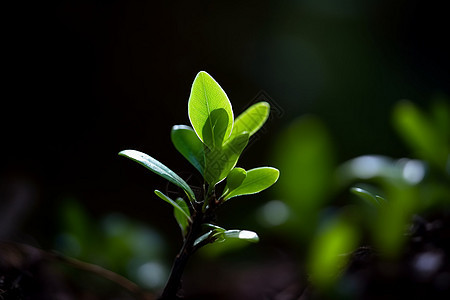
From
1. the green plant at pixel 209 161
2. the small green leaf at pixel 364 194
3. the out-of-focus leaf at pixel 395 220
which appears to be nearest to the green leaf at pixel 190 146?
the green plant at pixel 209 161

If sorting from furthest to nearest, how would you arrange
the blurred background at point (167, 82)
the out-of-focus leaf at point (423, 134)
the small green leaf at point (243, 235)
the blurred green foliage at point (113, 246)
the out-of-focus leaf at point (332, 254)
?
1. the blurred background at point (167, 82)
2. the blurred green foliage at point (113, 246)
3. the out-of-focus leaf at point (423, 134)
4. the out-of-focus leaf at point (332, 254)
5. the small green leaf at point (243, 235)

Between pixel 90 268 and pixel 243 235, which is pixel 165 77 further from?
pixel 243 235

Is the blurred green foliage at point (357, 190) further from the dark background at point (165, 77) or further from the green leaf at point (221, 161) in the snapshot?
the dark background at point (165, 77)

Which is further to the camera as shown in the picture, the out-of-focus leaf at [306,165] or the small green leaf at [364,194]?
the out-of-focus leaf at [306,165]

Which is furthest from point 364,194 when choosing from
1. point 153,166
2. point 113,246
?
point 113,246

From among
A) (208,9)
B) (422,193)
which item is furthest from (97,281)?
(208,9)

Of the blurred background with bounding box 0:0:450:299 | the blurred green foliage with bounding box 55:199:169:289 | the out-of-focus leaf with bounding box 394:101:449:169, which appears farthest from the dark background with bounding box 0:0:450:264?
the out-of-focus leaf with bounding box 394:101:449:169

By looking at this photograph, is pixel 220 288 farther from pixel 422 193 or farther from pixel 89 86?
pixel 89 86
